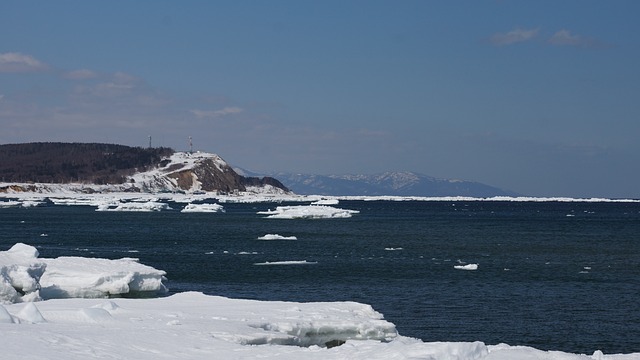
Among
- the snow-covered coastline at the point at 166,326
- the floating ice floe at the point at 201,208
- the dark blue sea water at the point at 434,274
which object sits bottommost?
the dark blue sea water at the point at 434,274

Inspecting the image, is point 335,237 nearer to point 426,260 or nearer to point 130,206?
point 426,260

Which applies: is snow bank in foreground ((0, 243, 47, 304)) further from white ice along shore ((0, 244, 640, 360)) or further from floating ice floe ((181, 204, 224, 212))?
floating ice floe ((181, 204, 224, 212))

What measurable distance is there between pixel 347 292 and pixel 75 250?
24.3 metres

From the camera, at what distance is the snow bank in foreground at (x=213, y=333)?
13.7 metres

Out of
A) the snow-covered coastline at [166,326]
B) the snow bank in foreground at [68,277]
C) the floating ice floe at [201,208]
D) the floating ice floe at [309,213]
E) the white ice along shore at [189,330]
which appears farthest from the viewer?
the floating ice floe at [201,208]

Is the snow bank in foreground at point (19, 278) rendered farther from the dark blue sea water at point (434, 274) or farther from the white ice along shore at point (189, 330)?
Result: the dark blue sea water at point (434, 274)

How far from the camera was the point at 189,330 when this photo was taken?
17.3m

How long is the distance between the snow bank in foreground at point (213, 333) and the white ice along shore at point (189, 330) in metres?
0.02

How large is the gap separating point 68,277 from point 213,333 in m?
11.3

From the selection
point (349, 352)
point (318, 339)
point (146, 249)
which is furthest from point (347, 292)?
point (146, 249)

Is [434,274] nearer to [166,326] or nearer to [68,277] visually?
[68,277]

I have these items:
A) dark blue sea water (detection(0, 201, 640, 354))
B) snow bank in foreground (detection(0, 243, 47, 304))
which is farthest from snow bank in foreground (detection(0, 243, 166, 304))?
dark blue sea water (detection(0, 201, 640, 354))

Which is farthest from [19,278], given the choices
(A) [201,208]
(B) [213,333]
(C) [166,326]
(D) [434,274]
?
(A) [201,208]

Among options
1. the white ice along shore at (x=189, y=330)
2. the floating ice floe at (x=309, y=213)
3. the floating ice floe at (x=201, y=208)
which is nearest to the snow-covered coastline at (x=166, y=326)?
the white ice along shore at (x=189, y=330)
